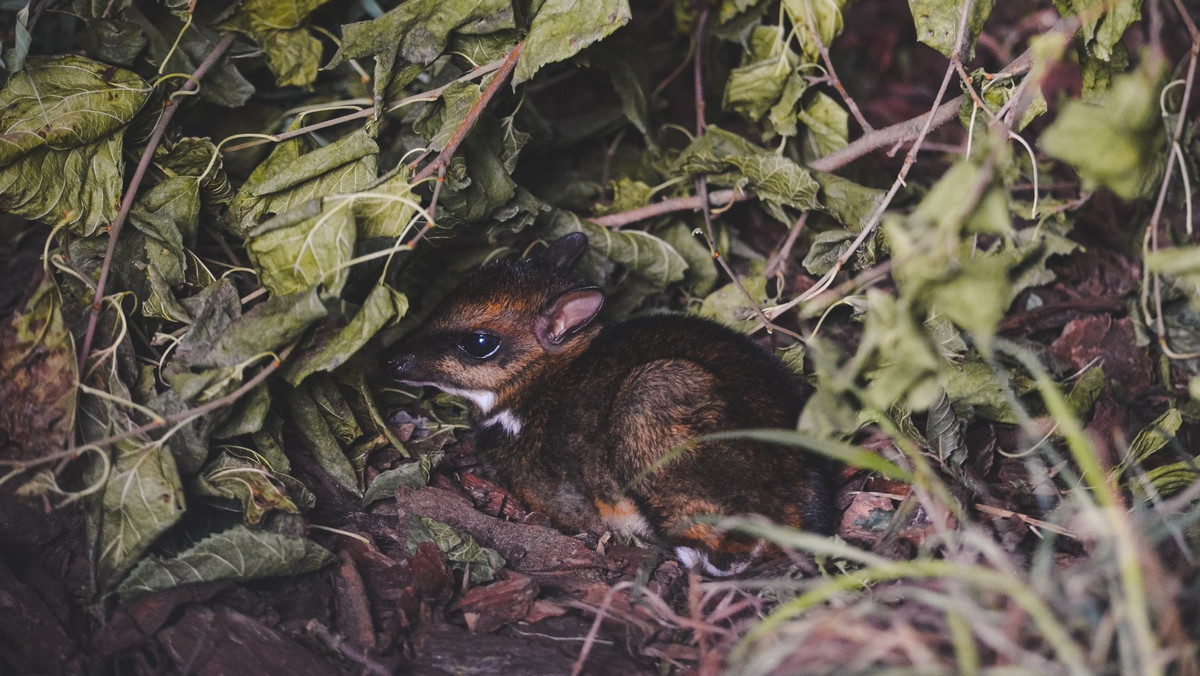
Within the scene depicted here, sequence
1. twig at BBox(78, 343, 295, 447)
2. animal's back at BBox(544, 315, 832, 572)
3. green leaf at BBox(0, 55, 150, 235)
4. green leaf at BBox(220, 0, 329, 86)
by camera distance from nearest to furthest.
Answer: twig at BBox(78, 343, 295, 447) → green leaf at BBox(0, 55, 150, 235) → animal's back at BBox(544, 315, 832, 572) → green leaf at BBox(220, 0, 329, 86)

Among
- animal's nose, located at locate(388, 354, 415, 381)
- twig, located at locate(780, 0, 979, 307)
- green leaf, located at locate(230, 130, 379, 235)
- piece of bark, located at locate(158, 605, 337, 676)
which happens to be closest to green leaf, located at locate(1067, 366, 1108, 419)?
twig, located at locate(780, 0, 979, 307)

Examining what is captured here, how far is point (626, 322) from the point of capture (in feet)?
15.9

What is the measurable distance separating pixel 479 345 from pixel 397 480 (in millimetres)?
824

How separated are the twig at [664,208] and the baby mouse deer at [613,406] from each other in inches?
18.9

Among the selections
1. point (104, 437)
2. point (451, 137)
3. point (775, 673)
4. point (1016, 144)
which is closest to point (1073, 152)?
point (775, 673)

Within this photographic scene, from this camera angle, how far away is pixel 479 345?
15.5ft

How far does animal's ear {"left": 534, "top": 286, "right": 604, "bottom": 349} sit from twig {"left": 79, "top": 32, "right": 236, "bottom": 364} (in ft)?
6.42

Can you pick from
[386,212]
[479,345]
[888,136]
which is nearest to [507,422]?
[479,345]

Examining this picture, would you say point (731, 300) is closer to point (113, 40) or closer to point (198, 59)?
point (198, 59)

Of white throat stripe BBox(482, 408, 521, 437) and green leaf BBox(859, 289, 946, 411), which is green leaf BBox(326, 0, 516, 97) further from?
green leaf BBox(859, 289, 946, 411)

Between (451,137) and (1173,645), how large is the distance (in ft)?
10.6

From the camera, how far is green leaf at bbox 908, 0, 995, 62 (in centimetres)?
435

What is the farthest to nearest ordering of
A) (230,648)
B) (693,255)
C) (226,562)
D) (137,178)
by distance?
(693,255), (137,178), (226,562), (230,648)

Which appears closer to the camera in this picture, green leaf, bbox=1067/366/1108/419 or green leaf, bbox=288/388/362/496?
green leaf, bbox=288/388/362/496
